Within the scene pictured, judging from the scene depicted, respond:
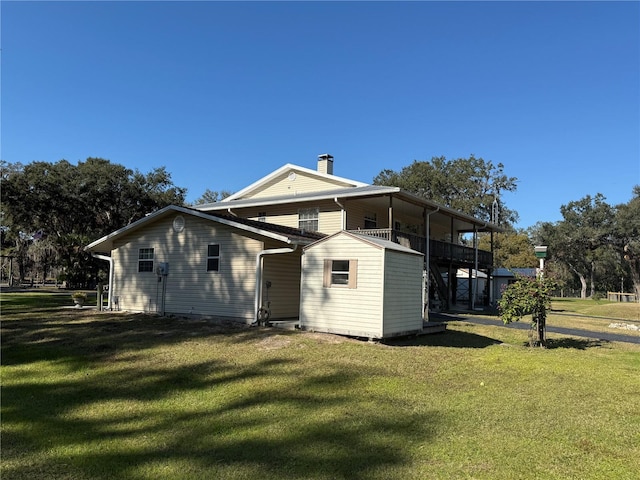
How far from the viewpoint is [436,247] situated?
22422 millimetres

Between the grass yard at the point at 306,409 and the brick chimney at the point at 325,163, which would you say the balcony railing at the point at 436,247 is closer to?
the brick chimney at the point at 325,163

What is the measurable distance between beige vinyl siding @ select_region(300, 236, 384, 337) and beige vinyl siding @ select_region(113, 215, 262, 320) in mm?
2399

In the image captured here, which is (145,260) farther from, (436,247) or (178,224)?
(436,247)

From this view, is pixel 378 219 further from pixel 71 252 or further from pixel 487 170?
pixel 487 170

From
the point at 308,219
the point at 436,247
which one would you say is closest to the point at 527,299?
the point at 436,247

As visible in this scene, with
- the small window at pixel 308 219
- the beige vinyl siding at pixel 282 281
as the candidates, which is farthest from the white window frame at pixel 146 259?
the small window at pixel 308 219

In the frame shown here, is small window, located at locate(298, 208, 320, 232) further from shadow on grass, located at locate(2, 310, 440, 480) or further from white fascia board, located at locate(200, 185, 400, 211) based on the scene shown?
shadow on grass, located at locate(2, 310, 440, 480)

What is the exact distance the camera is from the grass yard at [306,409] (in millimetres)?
4414

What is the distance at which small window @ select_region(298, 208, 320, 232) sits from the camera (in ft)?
69.8

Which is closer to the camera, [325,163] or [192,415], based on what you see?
[192,415]

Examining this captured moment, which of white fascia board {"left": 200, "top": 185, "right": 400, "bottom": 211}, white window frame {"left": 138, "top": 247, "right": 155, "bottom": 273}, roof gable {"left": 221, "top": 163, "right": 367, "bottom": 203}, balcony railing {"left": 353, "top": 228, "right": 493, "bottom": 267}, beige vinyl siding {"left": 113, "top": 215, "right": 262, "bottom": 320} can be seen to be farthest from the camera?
roof gable {"left": 221, "top": 163, "right": 367, "bottom": 203}

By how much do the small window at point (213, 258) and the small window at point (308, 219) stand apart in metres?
7.09

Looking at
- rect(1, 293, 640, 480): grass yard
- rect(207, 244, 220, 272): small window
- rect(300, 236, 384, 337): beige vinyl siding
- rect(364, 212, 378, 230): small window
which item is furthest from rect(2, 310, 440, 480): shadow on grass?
rect(364, 212, 378, 230): small window

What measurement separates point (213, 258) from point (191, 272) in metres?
1.02
